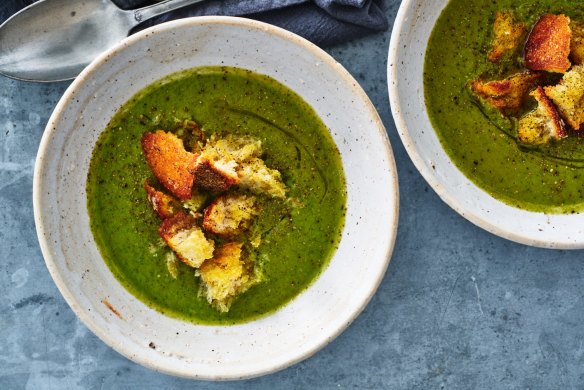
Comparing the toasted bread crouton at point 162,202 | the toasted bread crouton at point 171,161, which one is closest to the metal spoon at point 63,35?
the toasted bread crouton at point 171,161

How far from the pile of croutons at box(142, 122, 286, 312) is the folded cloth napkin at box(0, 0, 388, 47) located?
499 mm

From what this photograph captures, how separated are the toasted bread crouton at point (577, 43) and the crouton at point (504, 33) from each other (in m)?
0.21

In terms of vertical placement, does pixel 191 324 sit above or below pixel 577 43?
below

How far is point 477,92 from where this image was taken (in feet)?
8.80

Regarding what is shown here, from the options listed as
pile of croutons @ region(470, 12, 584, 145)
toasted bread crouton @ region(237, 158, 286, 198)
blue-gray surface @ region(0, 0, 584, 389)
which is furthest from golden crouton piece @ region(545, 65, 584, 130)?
toasted bread crouton @ region(237, 158, 286, 198)

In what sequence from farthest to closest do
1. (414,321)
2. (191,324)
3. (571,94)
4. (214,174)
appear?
(414,321) < (191,324) < (571,94) < (214,174)

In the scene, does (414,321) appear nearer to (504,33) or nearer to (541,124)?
(541,124)

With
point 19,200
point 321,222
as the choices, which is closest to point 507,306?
point 321,222

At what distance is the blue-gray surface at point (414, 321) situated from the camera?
2.83m

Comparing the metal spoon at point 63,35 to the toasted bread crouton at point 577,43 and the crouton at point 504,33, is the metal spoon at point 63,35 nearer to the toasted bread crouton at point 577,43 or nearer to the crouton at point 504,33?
the crouton at point 504,33

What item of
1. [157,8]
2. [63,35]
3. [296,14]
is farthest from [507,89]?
[63,35]

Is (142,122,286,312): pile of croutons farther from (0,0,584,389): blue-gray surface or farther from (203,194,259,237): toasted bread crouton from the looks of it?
(0,0,584,389): blue-gray surface

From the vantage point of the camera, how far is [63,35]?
265cm

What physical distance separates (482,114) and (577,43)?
1.61 ft
